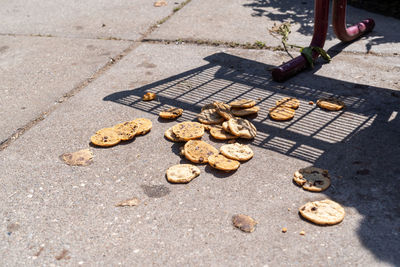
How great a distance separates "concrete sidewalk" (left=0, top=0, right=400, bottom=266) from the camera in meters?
2.34

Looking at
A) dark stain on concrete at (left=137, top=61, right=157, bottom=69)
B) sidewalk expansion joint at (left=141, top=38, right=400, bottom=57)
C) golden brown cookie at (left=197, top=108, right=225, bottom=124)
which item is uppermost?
sidewalk expansion joint at (left=141, top=38, right=400, bottom=57)

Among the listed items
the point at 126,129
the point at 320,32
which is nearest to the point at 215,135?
the point at 126,129

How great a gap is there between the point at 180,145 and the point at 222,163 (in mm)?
410

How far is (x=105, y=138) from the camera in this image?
322 centimetres

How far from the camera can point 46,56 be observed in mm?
4727

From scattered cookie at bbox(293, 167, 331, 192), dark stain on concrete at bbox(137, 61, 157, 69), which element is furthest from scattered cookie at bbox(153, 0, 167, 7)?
scattered cookie at bbox(293, 167, 331, 192)

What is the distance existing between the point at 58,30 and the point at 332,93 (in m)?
3.36

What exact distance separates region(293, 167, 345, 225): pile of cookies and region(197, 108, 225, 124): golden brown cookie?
81 cm

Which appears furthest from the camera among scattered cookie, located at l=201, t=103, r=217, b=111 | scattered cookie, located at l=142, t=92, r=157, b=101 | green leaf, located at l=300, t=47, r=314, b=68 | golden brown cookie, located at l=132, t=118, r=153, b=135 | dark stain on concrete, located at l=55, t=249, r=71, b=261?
green leaf, located at l=300, t=47, r=314, b=68

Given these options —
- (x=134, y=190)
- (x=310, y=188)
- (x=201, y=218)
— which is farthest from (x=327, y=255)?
(x=134, y=190)

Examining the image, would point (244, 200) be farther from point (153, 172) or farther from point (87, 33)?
point (87, 33)

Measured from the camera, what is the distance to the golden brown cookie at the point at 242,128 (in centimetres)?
315

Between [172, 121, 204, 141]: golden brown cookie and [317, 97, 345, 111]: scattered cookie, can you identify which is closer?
[172, 121, 204, 141]: golden brown cookie

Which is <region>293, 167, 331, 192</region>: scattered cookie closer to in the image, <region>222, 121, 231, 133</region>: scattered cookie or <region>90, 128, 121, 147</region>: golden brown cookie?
<region>222, 121, 231, 133</region>: scattered cookie
